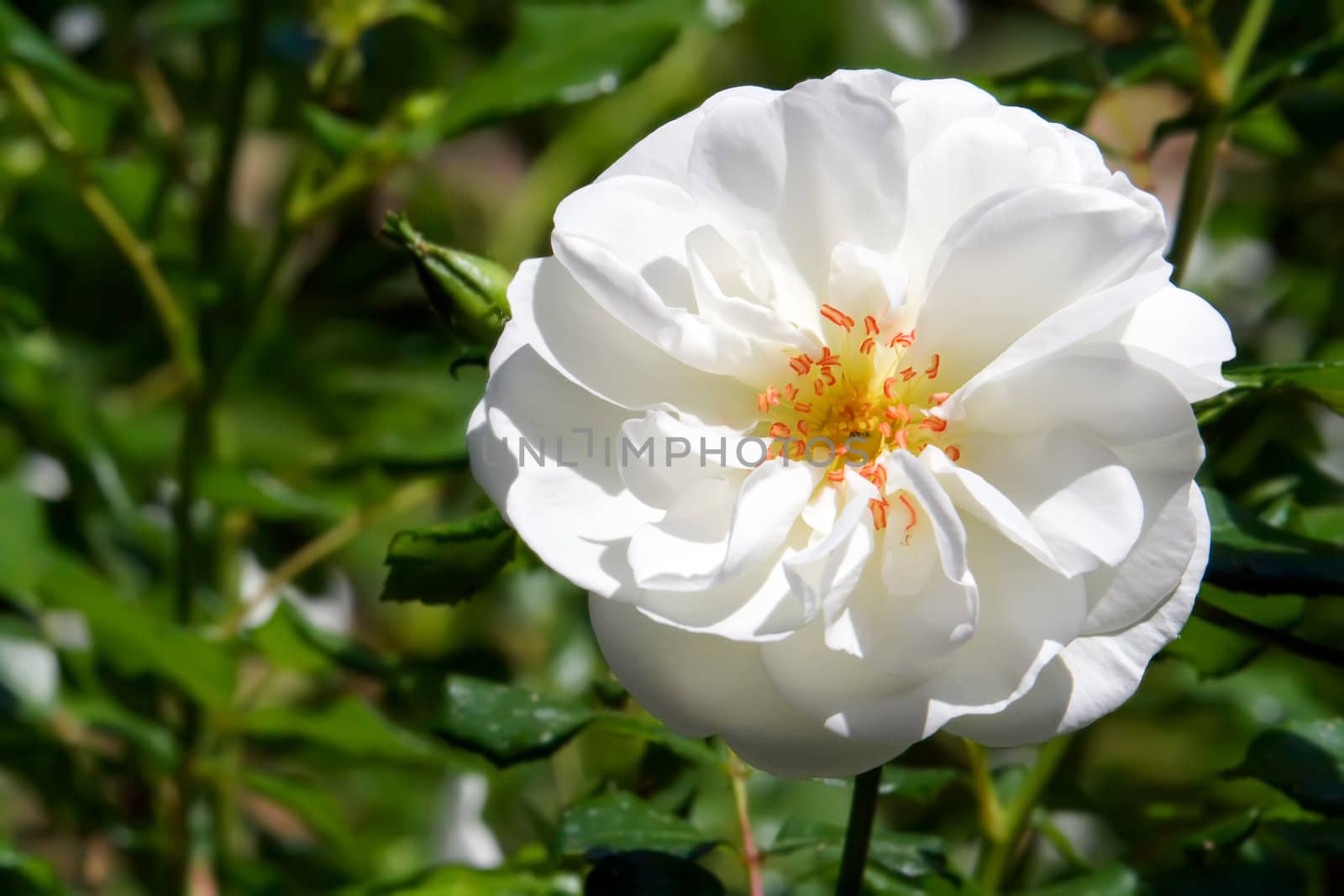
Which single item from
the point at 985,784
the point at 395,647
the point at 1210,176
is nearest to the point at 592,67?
the point at 1210,176

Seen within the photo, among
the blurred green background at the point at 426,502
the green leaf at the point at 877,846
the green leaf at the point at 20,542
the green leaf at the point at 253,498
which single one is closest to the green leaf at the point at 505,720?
the blurred green background at the point at 426,502

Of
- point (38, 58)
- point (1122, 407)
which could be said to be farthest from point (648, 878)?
point (38, 58)

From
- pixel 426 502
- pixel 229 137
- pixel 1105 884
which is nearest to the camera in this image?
pixel 1105 884

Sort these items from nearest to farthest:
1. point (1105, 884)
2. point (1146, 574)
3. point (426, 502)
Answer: point (1146, 574) < point (1105, 884) < point (426, 502)

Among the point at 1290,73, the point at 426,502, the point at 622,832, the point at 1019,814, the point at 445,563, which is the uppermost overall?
the point at 1290,73

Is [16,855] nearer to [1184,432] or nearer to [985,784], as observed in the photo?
[985,784]

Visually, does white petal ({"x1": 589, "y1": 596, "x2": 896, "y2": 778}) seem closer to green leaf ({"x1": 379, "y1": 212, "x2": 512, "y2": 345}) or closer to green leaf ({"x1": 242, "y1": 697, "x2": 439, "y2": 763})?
green leaf ({"x1": 379, "y1": 212, "x2": 512, "y2": 345})

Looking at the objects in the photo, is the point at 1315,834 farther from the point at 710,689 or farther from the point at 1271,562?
the point at 710,689

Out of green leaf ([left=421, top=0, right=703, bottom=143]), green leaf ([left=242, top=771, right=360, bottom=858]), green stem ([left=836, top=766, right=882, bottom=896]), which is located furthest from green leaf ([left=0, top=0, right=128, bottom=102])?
green stem ([left=836, top=766, right=882, bottom=896])
